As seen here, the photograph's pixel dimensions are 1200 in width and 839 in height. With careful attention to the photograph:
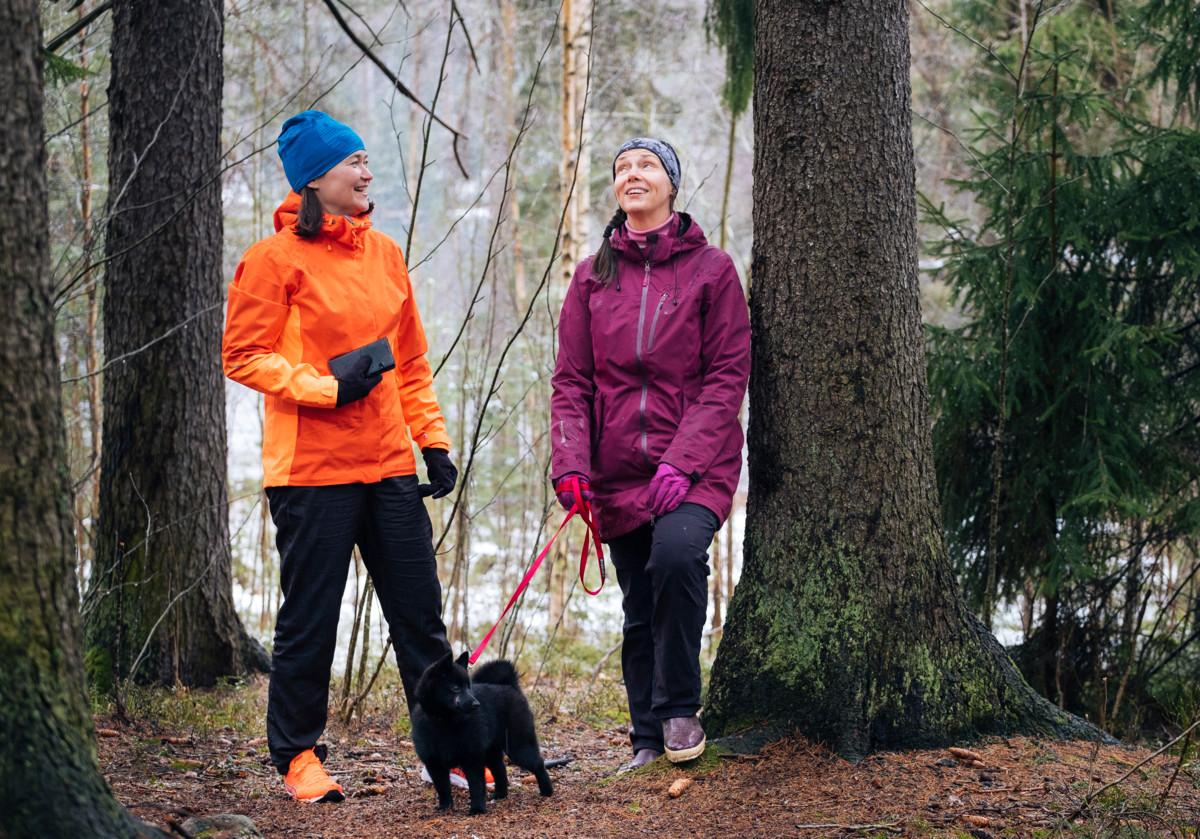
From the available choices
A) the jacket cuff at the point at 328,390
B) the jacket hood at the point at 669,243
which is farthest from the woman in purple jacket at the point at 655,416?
the jacket cuff at the point at 328,390

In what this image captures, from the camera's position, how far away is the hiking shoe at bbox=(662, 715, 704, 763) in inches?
147

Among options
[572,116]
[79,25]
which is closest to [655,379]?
[79,25]

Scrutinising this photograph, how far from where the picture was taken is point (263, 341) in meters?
3.90

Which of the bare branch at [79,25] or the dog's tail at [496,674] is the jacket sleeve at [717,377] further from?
the bare branch at [79,25]

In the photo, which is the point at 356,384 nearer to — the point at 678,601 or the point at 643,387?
the point at 643,387

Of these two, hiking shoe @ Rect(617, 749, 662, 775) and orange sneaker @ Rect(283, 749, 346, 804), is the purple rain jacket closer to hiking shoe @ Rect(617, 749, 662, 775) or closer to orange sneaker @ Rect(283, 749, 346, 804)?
hiking shoe @ Rect(617, 749, 662, 775)

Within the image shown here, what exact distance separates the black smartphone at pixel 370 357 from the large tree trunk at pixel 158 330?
91.9 inches

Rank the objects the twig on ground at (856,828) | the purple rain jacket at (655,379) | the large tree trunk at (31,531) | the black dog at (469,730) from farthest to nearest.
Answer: the purple rain jacket at (655,379)
the black dog at (469,730)
the twig on ground at (856,828)
the large tree trunk at (31,531)

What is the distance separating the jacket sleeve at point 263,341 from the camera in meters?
3.80

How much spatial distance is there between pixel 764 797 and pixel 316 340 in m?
2.29

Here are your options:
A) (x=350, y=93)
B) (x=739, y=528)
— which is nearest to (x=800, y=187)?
(x=739, y=528)

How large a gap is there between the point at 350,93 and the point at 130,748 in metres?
19.6

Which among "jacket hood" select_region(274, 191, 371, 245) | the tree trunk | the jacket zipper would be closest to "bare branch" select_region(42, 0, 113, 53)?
"jacket hood" select_region(274, 191, 371, 245)

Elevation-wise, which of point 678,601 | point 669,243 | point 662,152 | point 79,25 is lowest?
point 678,601
